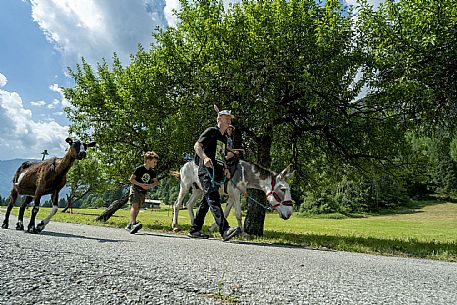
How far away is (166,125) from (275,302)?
1247cm

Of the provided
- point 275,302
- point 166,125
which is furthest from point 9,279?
point 166,125

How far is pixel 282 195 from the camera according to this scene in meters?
9.18

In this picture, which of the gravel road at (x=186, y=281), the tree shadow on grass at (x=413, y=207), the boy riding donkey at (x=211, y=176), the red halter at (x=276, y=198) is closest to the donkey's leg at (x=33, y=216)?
the gravel road at (x=186, y=281)

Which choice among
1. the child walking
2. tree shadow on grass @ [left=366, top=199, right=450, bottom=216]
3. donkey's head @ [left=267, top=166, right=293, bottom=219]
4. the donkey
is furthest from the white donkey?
tree shadow on grass @ [left=366, top=199, right=450, bottom=216]

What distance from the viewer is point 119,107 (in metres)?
16.7

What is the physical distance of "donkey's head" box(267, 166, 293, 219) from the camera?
358 inches

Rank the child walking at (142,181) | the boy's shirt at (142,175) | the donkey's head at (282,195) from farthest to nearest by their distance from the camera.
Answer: the boy's shirt at (142,175) < the child walking at (142,181) < the donkey's head at (282,195)

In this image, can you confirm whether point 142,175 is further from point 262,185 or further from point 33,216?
point 262,185

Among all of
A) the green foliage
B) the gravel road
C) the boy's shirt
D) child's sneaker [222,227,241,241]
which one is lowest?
the gravel road

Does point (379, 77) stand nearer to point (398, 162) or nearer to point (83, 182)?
point (398, 162)

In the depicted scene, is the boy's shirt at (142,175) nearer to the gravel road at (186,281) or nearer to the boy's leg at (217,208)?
the boy's leg at (217,208)

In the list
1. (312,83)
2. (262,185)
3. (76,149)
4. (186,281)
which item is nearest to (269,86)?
(312,83)

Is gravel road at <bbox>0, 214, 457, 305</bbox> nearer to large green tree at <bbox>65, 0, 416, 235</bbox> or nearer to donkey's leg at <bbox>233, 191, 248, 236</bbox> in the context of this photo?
donkey's leg at <bbox>233, 191, 248, 236</bbox>

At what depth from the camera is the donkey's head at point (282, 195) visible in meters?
9.09
